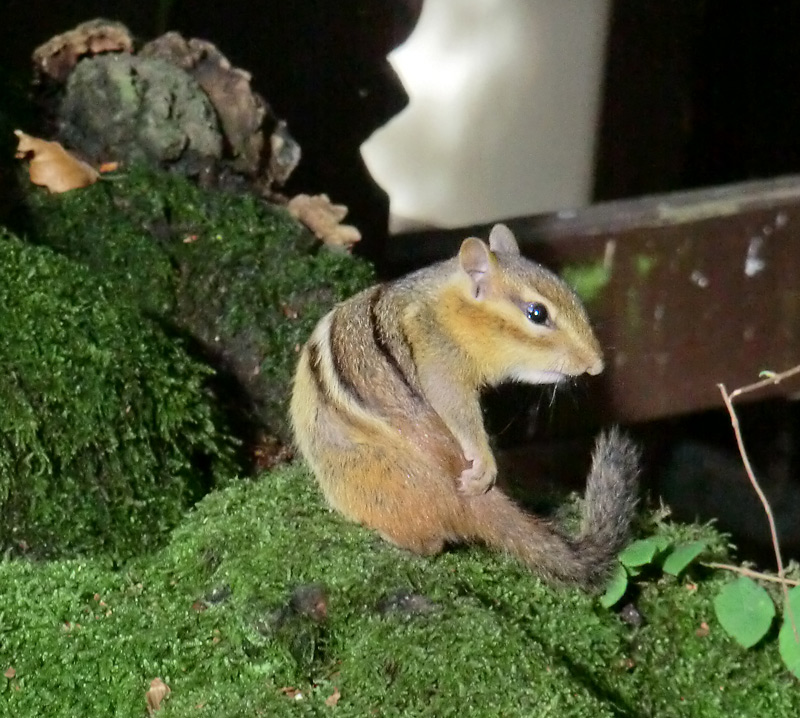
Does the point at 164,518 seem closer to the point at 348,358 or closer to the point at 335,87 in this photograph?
the point at 348,358

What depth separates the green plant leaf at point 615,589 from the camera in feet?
5.62

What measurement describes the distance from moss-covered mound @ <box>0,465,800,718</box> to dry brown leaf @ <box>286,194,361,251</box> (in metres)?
1.01

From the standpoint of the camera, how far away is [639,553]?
1707mm

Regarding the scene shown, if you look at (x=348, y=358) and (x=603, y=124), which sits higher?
(x=348, y=358)

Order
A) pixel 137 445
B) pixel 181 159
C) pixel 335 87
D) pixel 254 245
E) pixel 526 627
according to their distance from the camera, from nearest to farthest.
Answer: pixel 526 627 < pixel 137 445 < pixel 254 245 < pixel 181 159 < pixel 335 87

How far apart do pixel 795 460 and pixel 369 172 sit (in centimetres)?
244

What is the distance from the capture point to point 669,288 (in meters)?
3.49

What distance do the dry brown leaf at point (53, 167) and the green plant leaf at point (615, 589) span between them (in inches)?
65.9

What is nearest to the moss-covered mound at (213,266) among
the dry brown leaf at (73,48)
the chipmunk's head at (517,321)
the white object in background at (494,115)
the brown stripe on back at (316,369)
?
the dry brown leaf at (73,48)

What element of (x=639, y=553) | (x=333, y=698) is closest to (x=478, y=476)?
(x=639, y=553)

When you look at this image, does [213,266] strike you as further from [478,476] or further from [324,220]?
[478,476]

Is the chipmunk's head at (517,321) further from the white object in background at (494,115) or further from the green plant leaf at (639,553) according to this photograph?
the white object in background at (494,115)

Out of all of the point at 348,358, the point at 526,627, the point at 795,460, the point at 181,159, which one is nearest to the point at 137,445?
the point at 348,358

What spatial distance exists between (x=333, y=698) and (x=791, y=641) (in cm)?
77
